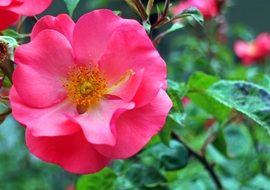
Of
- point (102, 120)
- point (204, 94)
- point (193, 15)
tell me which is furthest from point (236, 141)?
point (102, 120)

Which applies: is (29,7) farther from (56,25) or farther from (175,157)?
(175,157)

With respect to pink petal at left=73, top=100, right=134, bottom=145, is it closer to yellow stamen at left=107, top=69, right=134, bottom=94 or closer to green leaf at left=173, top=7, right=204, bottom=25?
yellow stamen at left=107, top=69, right=134, bottom=94

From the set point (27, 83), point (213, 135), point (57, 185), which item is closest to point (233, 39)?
point (57, 185)

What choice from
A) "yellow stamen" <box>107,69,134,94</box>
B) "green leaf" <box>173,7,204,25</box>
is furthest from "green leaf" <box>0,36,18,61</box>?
"green leaf" <box>173,7,204,25</box>

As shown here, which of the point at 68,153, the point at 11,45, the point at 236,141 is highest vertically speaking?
the point at 11,45

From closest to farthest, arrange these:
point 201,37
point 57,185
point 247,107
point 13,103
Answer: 1. point 13,103
2. point 247,107
3. point 201,37
4. point 57,185

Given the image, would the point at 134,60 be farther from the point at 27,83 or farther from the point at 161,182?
the point at 161,182
